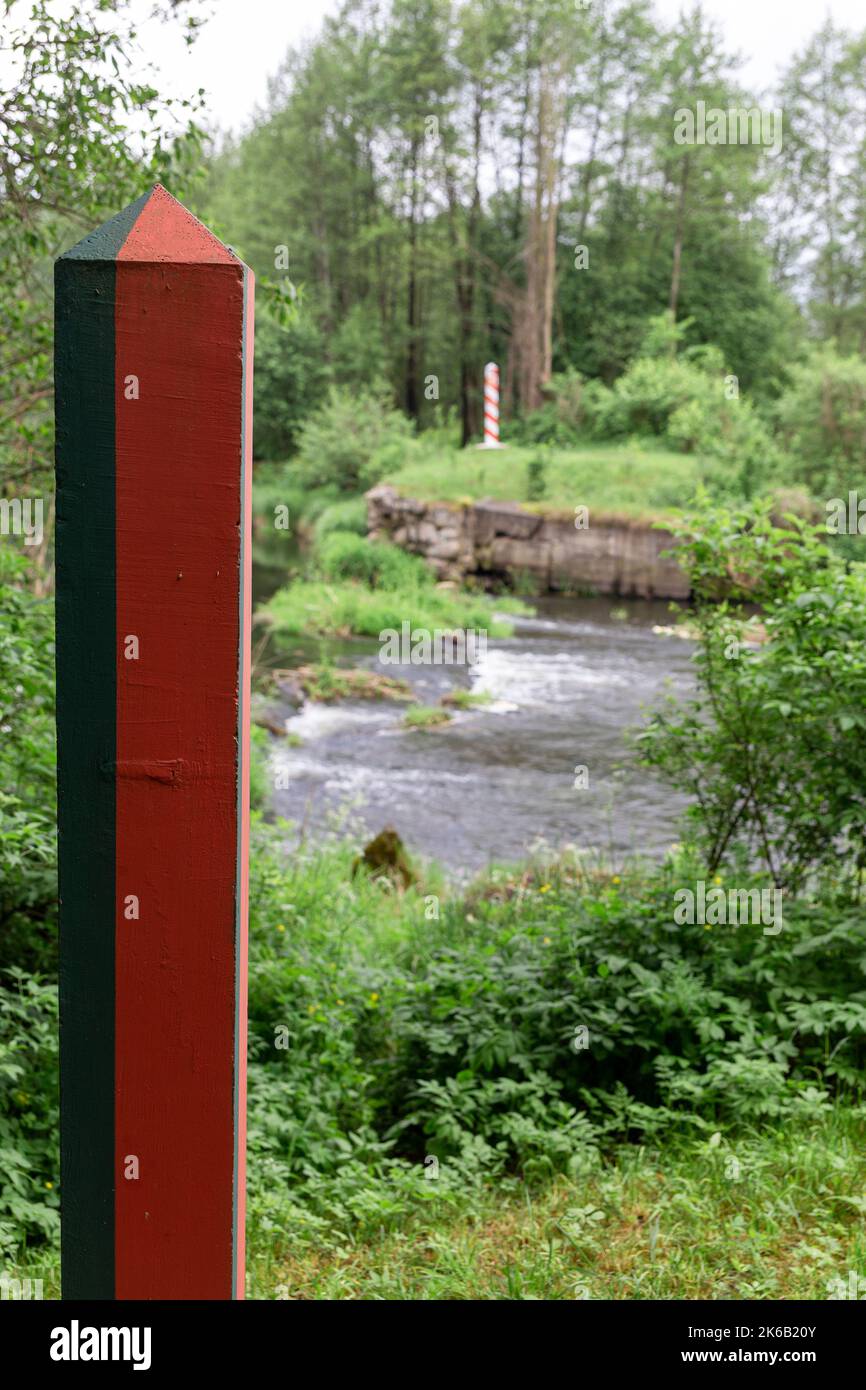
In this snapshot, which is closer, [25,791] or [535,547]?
[25,791]

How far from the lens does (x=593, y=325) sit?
35.2m

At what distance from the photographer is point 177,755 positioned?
4.36 feet

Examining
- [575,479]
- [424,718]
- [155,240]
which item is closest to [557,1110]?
[155,240]

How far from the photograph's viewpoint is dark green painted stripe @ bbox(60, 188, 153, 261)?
1.30m

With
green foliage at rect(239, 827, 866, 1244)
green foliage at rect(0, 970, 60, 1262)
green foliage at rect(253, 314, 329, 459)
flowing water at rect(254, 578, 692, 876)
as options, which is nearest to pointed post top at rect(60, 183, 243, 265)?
green foliage at rect(0, 970, 60, 1262)

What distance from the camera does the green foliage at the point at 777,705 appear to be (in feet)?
14.6

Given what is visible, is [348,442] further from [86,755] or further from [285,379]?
[86,755]

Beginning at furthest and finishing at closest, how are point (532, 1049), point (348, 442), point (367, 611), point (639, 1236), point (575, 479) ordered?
1. point (348, 442)
2. point (575, 479)
3. point (367, 611)
4. point (532, 1049)
5. point (639, 1236)

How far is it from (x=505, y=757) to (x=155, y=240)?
34.6ft

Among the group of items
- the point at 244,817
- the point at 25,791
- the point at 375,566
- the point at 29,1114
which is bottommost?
the point at 29,1114

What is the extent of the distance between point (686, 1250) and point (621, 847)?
5845 millimetres

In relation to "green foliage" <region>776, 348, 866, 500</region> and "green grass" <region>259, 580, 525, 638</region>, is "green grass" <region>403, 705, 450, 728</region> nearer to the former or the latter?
"green grass" <region>259, 580, 525, 638</region>

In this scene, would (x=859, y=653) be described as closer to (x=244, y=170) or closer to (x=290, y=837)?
(x=290, y=837)

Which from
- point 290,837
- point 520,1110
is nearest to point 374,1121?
point 520,1110
